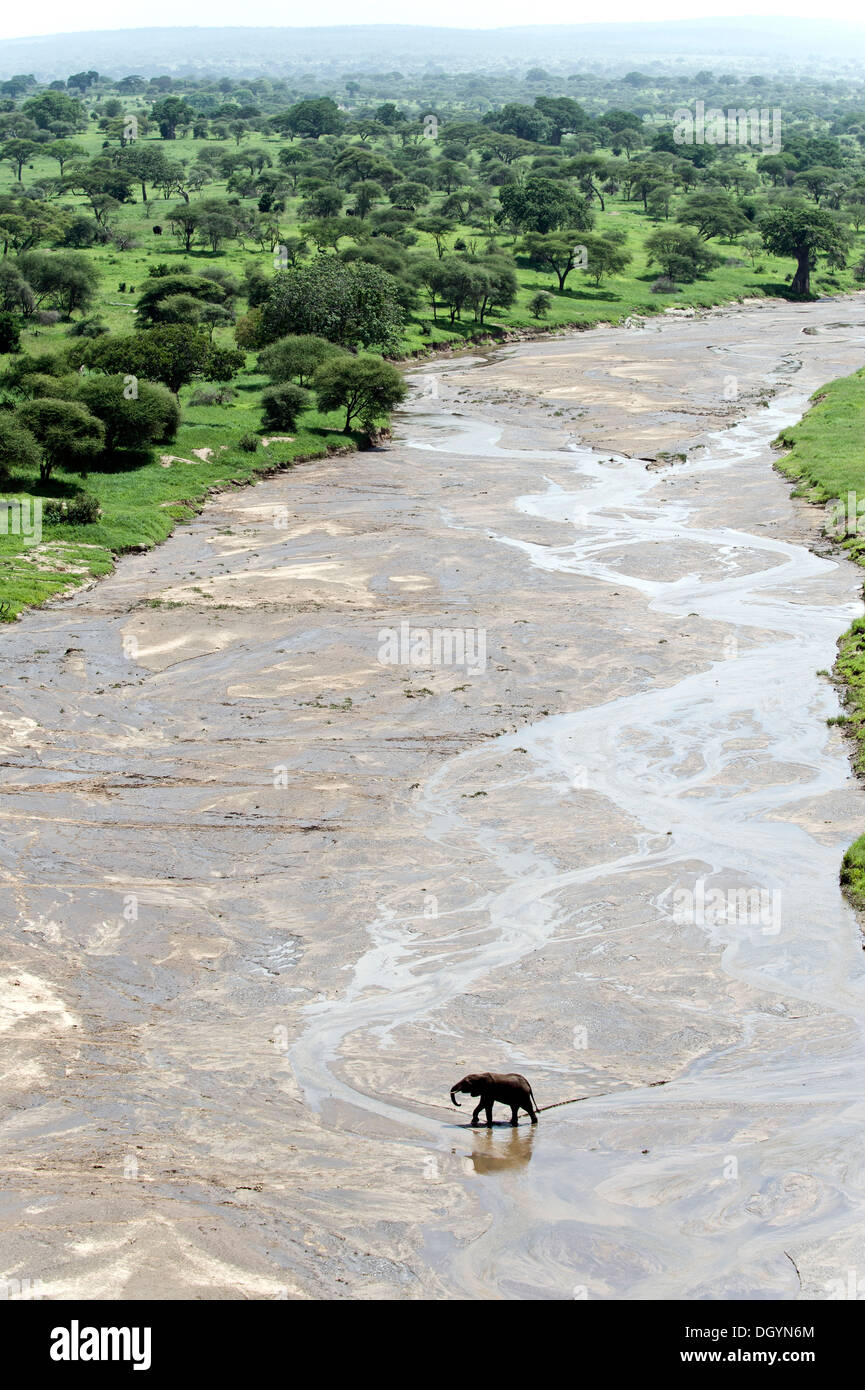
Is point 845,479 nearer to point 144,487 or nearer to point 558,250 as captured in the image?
point 144,487

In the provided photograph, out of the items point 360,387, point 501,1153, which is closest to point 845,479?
point 360,387

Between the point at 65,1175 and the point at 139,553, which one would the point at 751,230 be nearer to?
the point at 139,553

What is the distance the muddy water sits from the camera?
742 inches

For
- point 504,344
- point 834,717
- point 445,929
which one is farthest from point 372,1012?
point 504,344

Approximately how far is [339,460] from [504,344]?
35.9 m

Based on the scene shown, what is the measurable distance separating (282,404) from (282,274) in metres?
13.4

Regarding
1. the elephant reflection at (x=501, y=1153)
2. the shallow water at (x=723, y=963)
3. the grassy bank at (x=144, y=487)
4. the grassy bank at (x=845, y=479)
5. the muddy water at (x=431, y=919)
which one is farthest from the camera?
the grassy bank at (x=144, y=487)

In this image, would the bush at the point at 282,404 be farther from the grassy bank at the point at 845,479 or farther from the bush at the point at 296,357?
the grassy bank at the point at 845,479

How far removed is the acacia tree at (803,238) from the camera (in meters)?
121

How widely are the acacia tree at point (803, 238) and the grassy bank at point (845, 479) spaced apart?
36.7 meters

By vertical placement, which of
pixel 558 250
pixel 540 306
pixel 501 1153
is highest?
pixel 558 250

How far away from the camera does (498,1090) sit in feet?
68.2

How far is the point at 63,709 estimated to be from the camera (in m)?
38.6

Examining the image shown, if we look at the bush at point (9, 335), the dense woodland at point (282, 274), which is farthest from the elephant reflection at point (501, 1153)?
the bush at point (9, 335)
